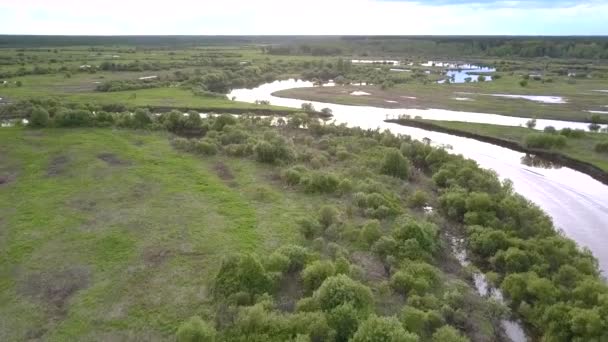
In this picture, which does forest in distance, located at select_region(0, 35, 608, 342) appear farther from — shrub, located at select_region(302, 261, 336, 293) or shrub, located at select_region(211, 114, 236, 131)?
shrub, located at select_region(211, 114, 236, 131)

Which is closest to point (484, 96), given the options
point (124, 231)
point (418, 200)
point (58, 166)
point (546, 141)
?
point (546, 141)

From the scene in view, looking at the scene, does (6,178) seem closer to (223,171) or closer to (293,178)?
(223,171)

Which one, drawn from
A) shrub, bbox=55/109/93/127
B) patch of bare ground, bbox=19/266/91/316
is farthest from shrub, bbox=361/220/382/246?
shrub, bbox=55/109/93/127

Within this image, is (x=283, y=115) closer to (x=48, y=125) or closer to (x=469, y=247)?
(x=48, y=125)

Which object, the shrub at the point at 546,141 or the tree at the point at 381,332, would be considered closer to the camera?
the tree at the point at 381,332

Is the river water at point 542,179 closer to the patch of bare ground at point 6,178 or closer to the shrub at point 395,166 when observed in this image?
the shrub at point 395,166

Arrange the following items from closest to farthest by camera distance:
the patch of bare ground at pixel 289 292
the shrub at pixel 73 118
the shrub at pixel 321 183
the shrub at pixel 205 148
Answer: the patch of bare ground at pixel 289 292
the shrub at pixel 321 183
the shrub at pixel 205 148
the shrub at pixel 73 118

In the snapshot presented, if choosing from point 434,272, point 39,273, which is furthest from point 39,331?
point 434,272

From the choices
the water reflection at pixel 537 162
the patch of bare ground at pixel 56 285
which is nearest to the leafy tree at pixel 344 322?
the patch of bare ground at pixel 56 285
